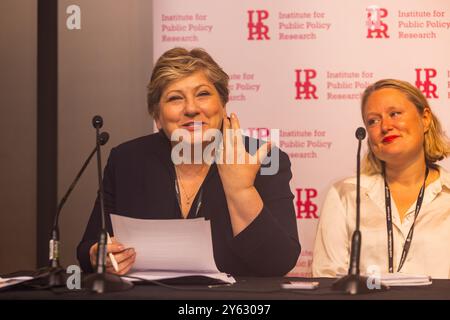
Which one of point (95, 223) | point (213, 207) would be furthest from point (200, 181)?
point (95, 223)

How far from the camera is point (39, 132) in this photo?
3.94 meters

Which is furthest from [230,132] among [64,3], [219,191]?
[64,3]

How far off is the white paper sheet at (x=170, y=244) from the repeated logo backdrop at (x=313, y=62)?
4.55 ft

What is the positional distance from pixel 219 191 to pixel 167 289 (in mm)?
915

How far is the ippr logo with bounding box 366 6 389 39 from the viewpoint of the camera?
143 inches

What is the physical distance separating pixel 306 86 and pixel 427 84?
643 mm

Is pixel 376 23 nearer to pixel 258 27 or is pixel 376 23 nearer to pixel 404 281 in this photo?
pixel 258 27

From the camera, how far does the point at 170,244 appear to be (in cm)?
232

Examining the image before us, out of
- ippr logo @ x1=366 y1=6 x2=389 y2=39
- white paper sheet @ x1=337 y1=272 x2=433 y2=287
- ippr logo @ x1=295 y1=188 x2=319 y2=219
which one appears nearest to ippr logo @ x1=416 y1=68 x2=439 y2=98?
ippr logo @ x1=366 y1=6 x2=389 y2=39

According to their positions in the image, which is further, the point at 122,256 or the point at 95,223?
the point at 95,223

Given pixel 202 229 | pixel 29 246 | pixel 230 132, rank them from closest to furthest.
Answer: pixel 202 229
pixel 230 132
pixel 29 246

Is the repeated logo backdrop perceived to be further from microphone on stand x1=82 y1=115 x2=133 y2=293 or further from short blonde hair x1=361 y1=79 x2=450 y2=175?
microphone on stand x1=82 y1=115 x2=133 y2=293

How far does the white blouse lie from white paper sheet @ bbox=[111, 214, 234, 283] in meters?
0.86

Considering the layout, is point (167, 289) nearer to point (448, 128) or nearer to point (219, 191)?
point (219, 191)
